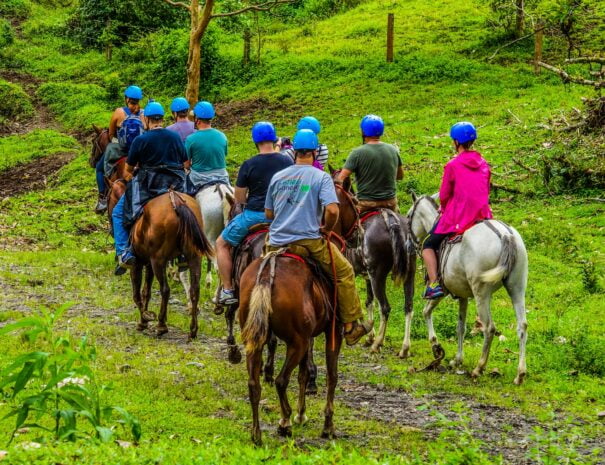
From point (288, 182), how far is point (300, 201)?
0.22 m

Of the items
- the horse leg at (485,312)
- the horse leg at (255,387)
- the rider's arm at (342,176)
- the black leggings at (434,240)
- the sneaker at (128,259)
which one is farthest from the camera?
the sneaker at (128,259)

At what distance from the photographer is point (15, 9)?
170ft

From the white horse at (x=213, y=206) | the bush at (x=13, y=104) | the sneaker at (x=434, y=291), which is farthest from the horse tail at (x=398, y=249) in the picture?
the bush at (x=13, y=104)

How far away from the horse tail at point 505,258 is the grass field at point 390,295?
1.32 metres

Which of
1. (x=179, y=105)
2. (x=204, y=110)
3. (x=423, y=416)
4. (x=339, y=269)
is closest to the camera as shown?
(x=339, y=269)

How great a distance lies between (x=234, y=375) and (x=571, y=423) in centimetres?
383

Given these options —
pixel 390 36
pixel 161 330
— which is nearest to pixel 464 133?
pixel 161 330

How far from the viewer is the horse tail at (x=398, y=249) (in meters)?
11.0

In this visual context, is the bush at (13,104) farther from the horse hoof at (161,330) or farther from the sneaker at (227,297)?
the sneaker at (227,297)

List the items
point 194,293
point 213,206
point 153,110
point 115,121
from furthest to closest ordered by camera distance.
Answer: point 115,121 < point 213,206 < point 153,110 < point 194,293

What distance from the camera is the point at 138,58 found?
37000 mm

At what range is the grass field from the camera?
7.62m

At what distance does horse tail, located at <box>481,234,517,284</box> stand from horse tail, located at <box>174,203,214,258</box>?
401 centimetres

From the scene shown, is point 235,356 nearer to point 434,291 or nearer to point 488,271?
point 434,291
